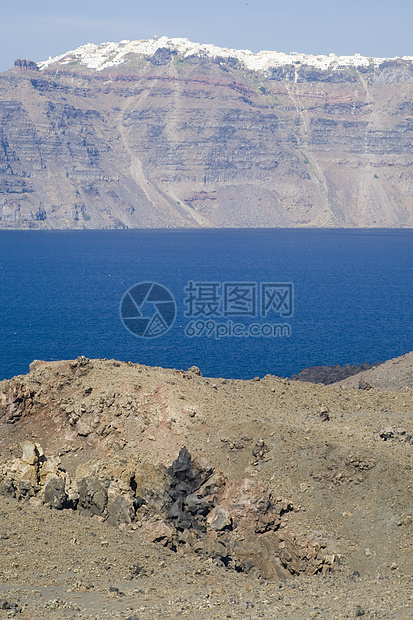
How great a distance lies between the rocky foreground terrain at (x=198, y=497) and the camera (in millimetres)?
22500

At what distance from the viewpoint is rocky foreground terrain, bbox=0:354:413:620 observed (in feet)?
73.8

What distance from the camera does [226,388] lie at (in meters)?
38.2

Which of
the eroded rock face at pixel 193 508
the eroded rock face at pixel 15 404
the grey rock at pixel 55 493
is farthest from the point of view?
the eroded rock face at pixel 15 404

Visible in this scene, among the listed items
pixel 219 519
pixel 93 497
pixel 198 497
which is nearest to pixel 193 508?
pixel 198 497

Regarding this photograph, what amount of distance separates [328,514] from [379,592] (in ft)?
20.7

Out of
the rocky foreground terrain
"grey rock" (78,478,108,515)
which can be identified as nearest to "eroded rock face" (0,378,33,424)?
the rocky foreground terrain

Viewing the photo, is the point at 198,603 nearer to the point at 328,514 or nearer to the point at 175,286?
the point at 328,514

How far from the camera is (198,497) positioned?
2927 cm

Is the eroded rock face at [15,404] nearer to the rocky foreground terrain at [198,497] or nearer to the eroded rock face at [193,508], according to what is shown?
the rocky foreground terrain at [198,497]

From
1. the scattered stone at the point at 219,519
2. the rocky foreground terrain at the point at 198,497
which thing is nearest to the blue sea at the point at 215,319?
the rocky foreground terrain at the point at 198,497

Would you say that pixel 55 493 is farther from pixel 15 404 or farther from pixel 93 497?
pixel 15 404

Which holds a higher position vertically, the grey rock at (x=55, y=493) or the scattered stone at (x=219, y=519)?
the grey rock at (x=55, y=493)

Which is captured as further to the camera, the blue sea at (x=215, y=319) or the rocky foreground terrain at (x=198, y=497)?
the blue sea at (x=215, y=319)

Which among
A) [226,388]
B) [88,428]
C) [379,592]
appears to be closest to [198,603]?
[379,592]
